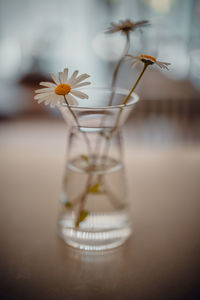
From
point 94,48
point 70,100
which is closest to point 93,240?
point 70,100

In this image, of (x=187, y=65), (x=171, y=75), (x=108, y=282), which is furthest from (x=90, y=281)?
(x=187, y=65)

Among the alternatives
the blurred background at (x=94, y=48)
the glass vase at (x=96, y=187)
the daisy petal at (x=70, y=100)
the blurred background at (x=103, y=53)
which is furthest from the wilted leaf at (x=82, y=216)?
the blurred background at (x=94, y=48)

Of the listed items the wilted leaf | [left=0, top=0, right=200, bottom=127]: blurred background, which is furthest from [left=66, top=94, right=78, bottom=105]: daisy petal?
[left=0, top=0, right=200, bottom=127]: blurred background

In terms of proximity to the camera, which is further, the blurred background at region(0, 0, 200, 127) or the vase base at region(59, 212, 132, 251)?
the blurred background at region(0, 0, 200, 127)

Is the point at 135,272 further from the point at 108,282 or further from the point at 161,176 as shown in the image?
the point at 161,176

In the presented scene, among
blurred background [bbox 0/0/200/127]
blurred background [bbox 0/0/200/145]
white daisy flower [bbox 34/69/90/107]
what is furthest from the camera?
blurred background [bbox 0/0/200/127]

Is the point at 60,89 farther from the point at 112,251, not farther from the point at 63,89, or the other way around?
the point at 112,251

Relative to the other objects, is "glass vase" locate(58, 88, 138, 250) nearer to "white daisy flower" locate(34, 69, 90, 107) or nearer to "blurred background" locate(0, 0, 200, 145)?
"white daisy flower" locate(34, 69, 90, 107)
